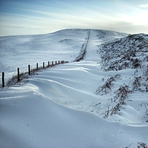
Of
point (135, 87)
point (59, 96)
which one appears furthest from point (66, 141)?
point (135, 87)

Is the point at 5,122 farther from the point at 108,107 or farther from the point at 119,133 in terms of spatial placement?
the point at 108,107

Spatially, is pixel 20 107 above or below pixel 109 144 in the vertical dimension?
above

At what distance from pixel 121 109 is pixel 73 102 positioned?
5.21 ft

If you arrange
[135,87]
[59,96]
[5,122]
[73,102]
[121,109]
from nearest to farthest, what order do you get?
[5,122] → [121,109] → [73,102] → [59,96] → [135,87]

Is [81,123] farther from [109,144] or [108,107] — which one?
[108,107]

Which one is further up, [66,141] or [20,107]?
[20,107]

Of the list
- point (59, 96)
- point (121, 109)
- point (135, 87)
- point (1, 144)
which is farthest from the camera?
point (135, 87)

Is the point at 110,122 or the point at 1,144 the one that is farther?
the point at 110,122

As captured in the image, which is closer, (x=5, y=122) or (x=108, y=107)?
(x=5, y=122)

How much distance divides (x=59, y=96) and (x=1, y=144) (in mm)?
2805

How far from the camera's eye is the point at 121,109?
179 inches

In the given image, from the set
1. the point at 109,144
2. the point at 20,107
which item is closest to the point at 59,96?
the point at 20,107

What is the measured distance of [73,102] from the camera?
5.18m

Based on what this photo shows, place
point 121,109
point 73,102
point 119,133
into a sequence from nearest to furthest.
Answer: point 119,133 → point 121,109 → point 73,102
